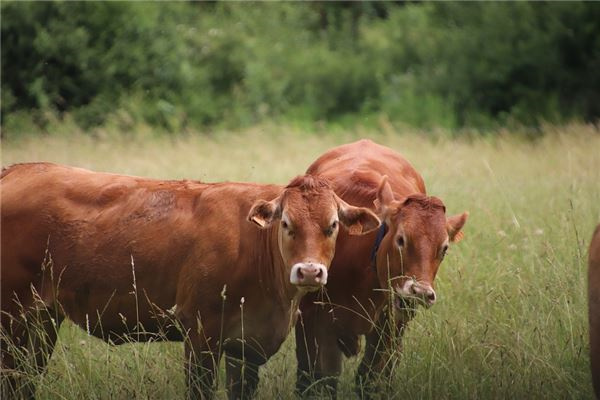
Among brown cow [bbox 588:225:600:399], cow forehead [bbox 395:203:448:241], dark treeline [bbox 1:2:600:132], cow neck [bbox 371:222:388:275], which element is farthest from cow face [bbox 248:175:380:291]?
dark treeline [bbox 1:2:600:132]

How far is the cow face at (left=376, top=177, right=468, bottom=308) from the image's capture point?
19.2 ft

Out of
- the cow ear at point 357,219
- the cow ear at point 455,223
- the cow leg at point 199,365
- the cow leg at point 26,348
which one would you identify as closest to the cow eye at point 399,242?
the cow ear at point 357,219

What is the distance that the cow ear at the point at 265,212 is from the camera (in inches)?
228

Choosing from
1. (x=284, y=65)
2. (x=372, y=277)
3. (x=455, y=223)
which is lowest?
(x=284, y=65)

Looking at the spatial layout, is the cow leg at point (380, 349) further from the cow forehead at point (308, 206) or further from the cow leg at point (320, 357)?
the cow forehead at point (308, 206)

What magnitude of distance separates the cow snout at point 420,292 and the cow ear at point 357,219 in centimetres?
40

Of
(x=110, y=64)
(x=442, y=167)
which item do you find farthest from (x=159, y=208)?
(x=110, y=64)

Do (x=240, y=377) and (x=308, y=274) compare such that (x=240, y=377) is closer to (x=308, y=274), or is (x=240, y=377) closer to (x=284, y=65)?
(x=308, y=274)

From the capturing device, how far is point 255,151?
1480 centimetres

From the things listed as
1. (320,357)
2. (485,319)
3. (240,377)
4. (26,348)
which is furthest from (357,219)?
(26,348)

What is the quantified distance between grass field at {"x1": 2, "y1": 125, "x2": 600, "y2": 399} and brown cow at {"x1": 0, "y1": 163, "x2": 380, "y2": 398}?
0.77 ft

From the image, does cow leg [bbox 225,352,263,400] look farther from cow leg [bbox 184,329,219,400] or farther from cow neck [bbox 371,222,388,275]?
cow neck [bbox 371,222,388,275]

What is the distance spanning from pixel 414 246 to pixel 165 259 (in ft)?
4.69

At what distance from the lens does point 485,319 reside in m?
6.69
